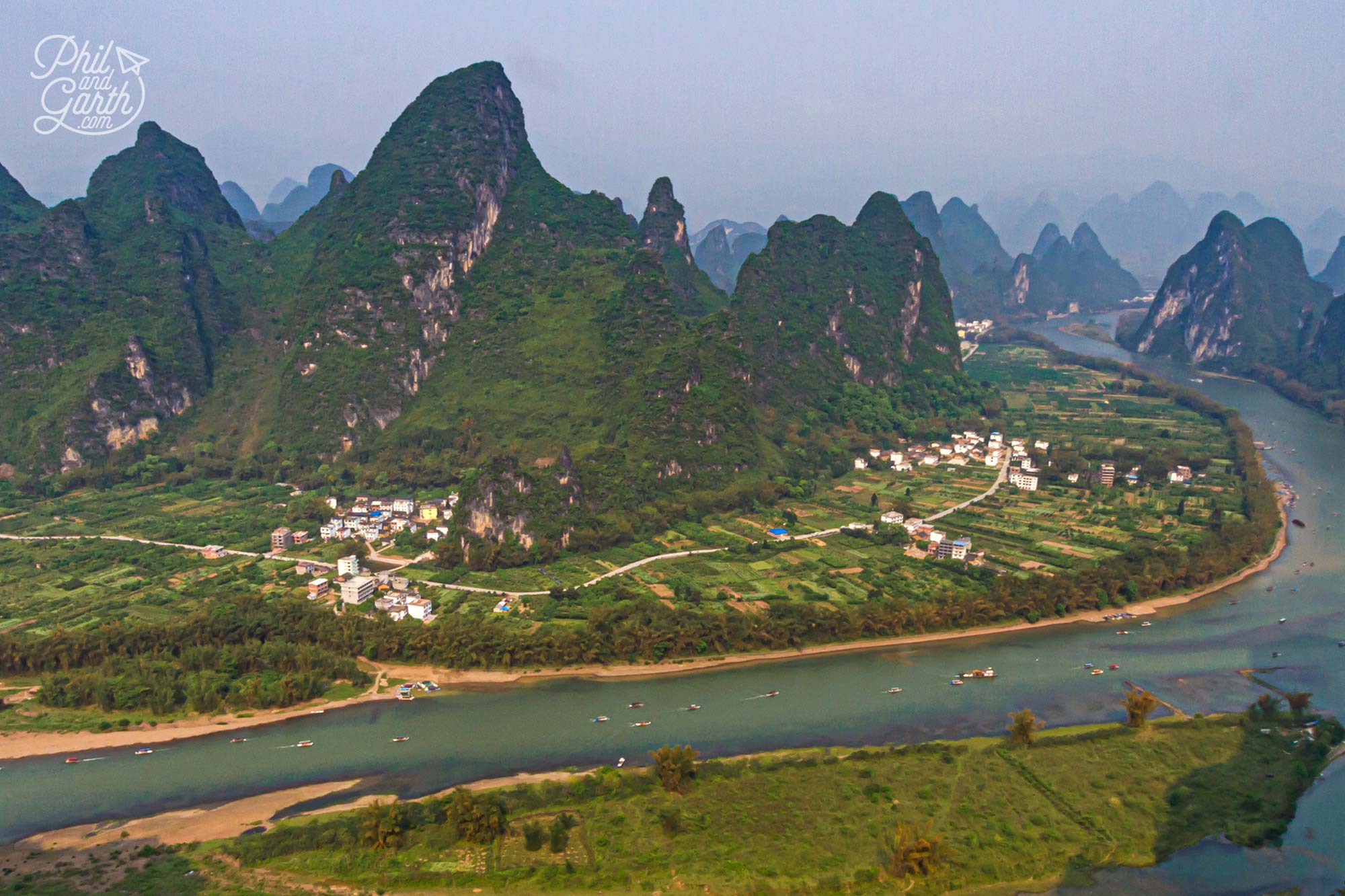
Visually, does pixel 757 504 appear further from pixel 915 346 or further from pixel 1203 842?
pixel 915 346

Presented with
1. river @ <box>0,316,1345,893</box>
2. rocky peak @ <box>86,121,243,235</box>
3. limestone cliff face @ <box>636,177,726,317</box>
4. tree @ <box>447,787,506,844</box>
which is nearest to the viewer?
tree @ <box>447,787,506,844</box>

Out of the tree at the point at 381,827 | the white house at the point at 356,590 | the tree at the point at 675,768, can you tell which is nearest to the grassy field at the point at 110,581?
the white house at the point at 356,590

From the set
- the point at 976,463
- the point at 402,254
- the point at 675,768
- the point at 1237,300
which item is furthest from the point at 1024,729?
the point at 1237,300

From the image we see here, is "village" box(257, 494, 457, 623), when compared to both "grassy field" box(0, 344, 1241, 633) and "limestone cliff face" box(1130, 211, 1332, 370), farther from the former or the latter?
"limestone cliff face" box(1130, 211, 1332, 370)

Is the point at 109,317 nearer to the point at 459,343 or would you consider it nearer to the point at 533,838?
the point at 459,343

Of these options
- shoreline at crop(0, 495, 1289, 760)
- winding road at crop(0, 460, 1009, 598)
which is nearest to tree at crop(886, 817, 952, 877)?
shoreline at crop(0, 495, 1289, 760)

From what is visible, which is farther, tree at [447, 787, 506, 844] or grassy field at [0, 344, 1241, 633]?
grassy field at [0, 344, 1241, 633]

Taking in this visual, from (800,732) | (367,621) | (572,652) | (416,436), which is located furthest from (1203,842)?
(416,436)

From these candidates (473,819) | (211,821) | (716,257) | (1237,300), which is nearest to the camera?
(473,819)
